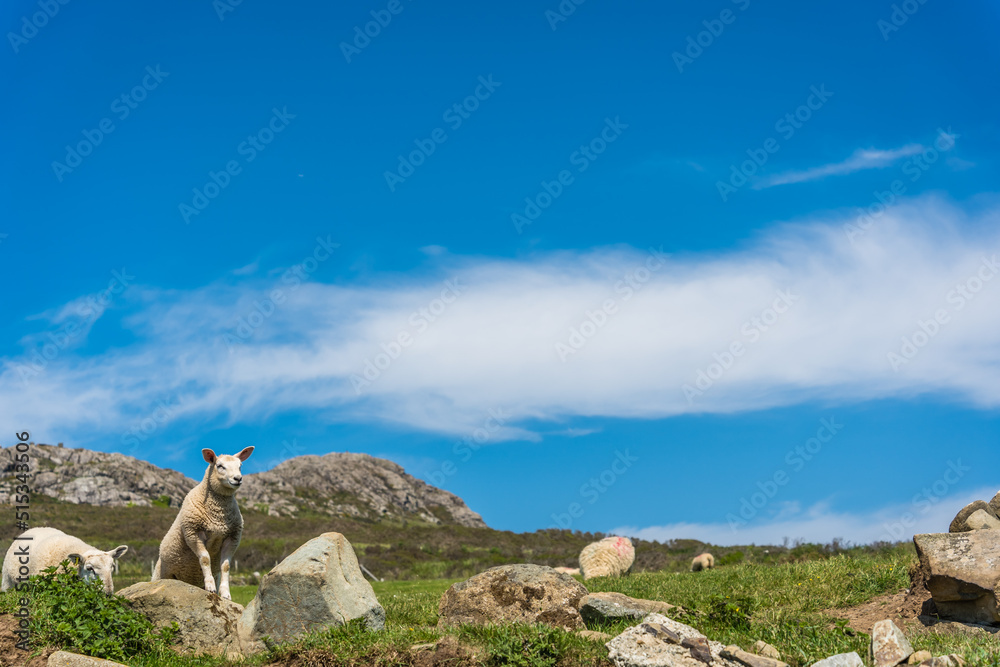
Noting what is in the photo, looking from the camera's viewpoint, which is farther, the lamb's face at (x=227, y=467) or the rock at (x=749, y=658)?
the lamb's face at (x=227, y=467)

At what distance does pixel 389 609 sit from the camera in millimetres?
16891

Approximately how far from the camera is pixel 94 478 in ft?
238

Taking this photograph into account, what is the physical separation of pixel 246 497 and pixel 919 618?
Result: 242 ft

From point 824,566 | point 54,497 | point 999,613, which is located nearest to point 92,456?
point 54,497

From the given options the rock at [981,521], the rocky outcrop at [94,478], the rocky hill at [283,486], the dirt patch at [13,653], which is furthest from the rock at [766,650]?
the rocky outcrop at [94,478]

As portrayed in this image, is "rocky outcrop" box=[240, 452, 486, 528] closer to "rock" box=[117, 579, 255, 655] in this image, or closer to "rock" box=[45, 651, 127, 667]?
"rock" box=[117, 579, 255, 655]

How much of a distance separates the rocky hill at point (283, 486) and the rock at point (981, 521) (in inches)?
2427

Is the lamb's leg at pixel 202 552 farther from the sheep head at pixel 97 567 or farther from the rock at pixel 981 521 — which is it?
the rock at pixel 981 521

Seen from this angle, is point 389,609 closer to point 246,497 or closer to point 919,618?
point 919,618

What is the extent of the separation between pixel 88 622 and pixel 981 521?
15949 millimetres

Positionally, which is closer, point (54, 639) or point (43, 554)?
point (54, 639)

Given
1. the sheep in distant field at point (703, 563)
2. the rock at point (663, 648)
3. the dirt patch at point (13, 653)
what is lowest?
the rock at point (663, 648)

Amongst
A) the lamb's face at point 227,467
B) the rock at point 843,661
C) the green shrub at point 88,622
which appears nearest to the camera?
the rock at point 843,661

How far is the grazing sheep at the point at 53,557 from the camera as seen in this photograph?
13.8m
